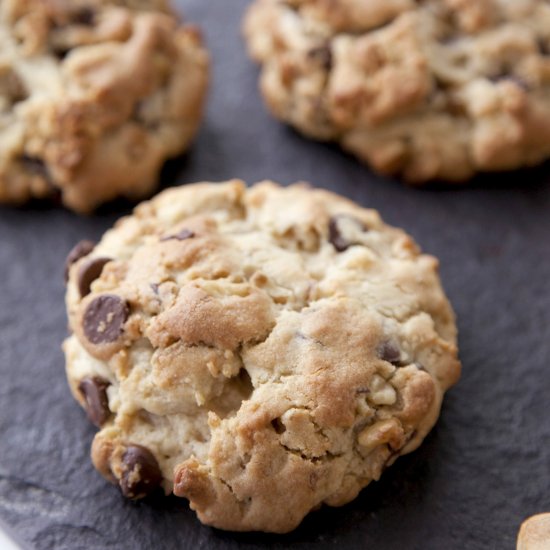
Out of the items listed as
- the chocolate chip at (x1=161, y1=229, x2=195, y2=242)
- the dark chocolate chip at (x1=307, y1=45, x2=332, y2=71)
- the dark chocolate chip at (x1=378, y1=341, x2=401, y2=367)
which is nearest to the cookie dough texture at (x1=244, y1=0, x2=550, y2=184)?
the dark chocolate chip at (x1=307, y1=45, x2=332, y2=71)

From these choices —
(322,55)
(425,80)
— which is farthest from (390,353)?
(322,55)

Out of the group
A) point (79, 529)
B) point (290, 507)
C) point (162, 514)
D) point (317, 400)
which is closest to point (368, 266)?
point (317, 400)

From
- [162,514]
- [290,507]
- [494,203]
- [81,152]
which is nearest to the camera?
[290,507]

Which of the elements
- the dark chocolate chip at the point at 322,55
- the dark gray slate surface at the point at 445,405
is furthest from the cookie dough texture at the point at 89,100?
the dark chocolate chip at the point at 322,55

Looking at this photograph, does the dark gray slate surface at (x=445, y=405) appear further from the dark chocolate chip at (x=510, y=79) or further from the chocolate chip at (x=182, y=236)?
the chocolate chip at (x=182, y=236)

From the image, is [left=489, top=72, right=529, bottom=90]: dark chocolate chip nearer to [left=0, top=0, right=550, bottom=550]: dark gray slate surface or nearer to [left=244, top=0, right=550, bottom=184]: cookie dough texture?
[left=244, top=0, right=550, bottom=184]: cookie dough texture

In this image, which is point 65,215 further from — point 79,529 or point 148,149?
point 79,529
